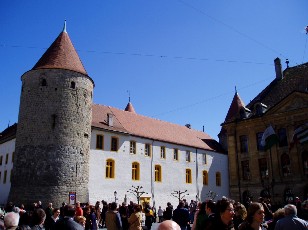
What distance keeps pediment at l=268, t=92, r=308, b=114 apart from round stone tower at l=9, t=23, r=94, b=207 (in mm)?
18600

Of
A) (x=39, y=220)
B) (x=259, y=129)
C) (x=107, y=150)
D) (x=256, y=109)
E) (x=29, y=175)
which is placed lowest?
(x=39, y=220)

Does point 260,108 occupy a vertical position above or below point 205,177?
above

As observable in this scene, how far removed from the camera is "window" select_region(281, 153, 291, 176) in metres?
31.9

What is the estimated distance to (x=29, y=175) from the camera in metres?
25.2

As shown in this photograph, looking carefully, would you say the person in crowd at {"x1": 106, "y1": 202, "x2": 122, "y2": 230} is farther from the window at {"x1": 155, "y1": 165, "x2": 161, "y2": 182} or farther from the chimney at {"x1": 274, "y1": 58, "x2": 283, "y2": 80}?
the chimney at {"x1": 274, "y1": 58, "x2": 283, "y2": 80}

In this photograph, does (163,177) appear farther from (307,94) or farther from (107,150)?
(307,94)

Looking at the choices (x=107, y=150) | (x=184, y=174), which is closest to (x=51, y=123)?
(x=107, y=150)

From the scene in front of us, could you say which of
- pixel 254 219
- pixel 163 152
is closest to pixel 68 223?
pixel 254 219

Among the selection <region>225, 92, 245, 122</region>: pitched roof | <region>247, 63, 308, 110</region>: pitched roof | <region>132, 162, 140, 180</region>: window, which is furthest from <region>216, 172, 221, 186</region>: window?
<region>132, 162, 140, 180</region>: window

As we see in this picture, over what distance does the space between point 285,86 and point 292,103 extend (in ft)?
13.2

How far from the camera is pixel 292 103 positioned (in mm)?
32750

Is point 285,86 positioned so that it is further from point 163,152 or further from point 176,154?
point 163,152

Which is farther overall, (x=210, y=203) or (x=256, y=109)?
(x=256, y=109)

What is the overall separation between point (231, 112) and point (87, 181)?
903 inches
